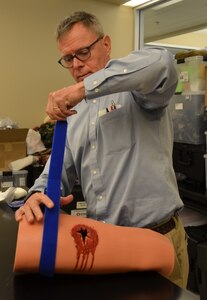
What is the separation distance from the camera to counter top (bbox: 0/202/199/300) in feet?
2.15

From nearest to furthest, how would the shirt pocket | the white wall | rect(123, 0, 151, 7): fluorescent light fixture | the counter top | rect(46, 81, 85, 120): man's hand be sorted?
the counter top < rect(46, 81, 85, 120): man's hand < the shirt pocket < the white wall < rect(123, 0, 151, 7): fluorescent light fixture

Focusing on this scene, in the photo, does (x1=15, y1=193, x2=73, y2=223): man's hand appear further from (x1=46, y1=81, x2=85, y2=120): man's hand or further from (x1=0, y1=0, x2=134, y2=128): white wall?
(x1=0, y1=0, x2=134, y2=128): white wall

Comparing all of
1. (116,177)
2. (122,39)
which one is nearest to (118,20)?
(122,39)

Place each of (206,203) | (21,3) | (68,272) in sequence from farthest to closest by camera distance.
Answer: (21,3)
(206,203)
(68,272)

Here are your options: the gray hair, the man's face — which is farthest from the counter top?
the gray hair

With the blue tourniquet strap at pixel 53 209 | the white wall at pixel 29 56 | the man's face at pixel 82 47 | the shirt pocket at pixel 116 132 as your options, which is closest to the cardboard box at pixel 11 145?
the white wall at pixel 29 56

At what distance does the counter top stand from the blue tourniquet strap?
0.12ft

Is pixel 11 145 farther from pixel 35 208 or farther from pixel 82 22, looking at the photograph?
pixel 35 208

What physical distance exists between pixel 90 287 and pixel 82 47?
2.39 feet

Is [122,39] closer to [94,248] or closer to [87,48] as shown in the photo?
[87,48]

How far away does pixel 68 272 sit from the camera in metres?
0.71

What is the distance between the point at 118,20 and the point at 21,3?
3.34 ft

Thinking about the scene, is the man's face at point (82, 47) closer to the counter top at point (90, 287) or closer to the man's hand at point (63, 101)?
the man's hand at point (63, 101)

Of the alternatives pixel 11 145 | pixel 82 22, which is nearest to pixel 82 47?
pixel 82 22
